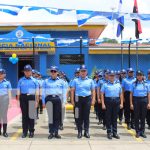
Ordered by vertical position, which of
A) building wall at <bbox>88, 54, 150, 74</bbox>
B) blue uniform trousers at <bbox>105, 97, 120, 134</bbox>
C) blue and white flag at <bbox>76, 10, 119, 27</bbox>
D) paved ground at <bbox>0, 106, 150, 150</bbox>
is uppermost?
blue and white flag at <bbox>76, 10, 119, 27</bbox>

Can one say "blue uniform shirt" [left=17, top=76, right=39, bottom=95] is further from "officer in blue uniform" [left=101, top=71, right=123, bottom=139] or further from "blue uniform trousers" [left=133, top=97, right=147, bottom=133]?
"blue uniform trousers" [left=133, top=97, right=147, bottom=133]

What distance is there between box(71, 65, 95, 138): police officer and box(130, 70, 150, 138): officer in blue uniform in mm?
1140

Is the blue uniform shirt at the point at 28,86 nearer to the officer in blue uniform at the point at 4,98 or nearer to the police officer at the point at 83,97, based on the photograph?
the officer in blue uniform at the point at 4,98

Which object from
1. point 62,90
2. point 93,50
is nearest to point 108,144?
point 62,90

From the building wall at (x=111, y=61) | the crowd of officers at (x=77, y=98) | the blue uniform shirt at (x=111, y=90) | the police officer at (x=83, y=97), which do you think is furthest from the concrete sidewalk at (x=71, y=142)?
the building wall at (x=111, y=61)

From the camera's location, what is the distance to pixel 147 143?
9.62m

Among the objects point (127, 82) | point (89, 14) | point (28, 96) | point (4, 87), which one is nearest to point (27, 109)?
point (28, 96)

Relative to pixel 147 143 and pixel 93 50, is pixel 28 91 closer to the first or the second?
pixel 147 143

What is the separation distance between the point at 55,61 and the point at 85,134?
13.9 meters

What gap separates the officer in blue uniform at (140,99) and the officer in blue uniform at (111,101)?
1.45 ft

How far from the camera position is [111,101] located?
1039 cm

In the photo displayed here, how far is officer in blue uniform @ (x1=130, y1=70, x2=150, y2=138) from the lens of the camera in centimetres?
1051

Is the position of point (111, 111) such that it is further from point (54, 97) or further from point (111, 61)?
point (111, 61)

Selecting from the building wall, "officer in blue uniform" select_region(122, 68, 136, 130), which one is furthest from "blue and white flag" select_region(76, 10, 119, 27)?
the building wall
